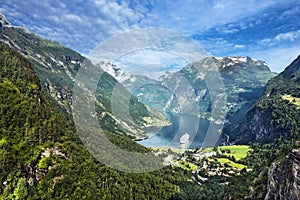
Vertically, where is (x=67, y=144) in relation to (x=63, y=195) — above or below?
above

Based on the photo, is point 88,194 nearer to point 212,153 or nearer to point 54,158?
point 54,158

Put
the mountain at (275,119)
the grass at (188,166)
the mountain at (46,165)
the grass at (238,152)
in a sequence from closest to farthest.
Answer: the mountain at (46,165) → the grass at (188,166) → the grass at (238,152) → the mountain at (275,119)

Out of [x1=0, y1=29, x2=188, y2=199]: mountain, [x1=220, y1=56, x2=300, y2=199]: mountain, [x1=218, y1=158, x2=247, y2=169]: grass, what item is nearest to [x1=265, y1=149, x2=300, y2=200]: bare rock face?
[x1=220, y1=56, x2=300, y2=199]: mountain

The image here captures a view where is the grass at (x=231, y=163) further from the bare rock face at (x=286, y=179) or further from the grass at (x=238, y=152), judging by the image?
the bare rock face at (x=286, y=179)

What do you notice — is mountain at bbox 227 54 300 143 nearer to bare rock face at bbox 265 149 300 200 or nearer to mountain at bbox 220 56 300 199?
mountain at bbox 220 56 300 199

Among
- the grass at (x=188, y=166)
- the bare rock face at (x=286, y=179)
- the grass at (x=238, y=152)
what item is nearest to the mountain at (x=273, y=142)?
the bare rock face at (x=286, y=179)

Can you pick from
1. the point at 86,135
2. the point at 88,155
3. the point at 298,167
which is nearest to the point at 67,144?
the point at 88,155
